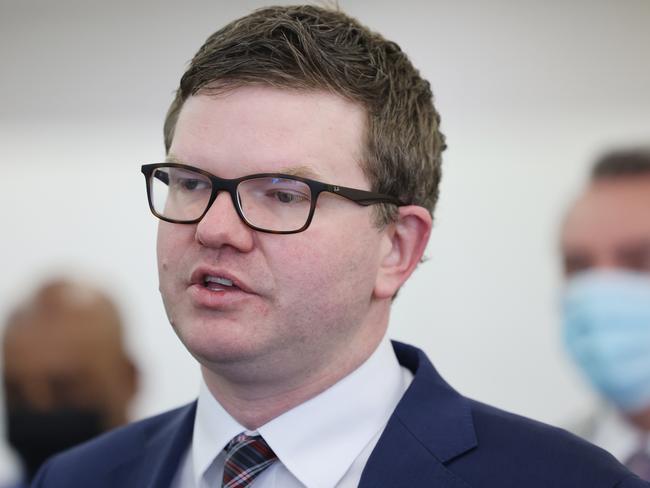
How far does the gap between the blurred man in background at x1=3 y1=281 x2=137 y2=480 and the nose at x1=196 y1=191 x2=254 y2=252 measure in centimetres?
223

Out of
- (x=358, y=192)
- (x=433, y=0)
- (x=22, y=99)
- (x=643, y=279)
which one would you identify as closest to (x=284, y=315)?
(x=358, y=192)

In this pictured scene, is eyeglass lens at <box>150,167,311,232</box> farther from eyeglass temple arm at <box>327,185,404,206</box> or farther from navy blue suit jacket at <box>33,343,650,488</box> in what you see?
navy blue suit jacket at <box>33,343,650,488</box>

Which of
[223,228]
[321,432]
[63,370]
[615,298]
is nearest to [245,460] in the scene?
[321,432]

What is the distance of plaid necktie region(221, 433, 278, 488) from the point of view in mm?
1567

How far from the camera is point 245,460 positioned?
1.59 m

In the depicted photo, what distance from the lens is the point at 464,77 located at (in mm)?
3396

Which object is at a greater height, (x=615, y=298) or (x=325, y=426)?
(x=325, y=426)

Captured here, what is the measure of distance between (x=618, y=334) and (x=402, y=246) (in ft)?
5.42

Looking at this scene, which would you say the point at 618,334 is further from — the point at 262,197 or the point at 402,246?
the point at 262,197

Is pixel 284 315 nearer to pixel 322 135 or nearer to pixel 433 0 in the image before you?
pixel 322 135

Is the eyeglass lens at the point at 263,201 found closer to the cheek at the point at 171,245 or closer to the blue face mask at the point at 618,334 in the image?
the cheek at the point at 171,245

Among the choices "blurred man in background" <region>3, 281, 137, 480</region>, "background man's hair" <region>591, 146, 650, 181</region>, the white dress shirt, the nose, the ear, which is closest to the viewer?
the nose

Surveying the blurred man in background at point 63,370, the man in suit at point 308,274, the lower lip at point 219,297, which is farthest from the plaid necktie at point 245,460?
the blurred man in background at point 63,370

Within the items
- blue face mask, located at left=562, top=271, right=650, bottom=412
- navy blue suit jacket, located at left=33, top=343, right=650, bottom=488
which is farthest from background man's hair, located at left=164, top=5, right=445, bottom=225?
blue face mask, located at left=562, top=271, right=650, bottom=412
